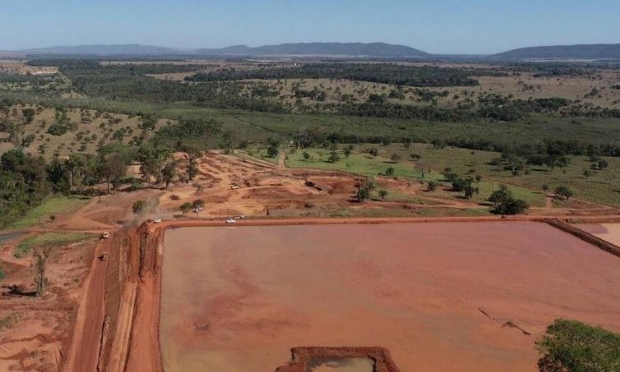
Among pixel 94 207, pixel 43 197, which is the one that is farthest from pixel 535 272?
pixel 43 197

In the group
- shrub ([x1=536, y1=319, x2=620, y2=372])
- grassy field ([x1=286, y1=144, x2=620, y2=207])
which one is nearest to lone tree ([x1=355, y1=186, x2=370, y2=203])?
grassy field ([x1=286, y1=144, x2=620, y2=207])

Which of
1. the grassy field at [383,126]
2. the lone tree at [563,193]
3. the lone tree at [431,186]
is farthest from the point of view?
the grassy field at [383,126]

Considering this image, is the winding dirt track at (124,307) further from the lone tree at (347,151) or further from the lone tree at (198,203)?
the lone tree at (347,151)

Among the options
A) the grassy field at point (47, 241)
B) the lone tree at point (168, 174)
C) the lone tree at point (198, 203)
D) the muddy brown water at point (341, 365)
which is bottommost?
the muddy brown water at point (341, 365)

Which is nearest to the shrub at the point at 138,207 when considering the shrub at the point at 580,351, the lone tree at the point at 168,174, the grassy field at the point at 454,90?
the lone tree at the point at 168,174

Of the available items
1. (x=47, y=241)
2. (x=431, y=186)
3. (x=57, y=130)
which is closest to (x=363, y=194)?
(x=431, y=186)

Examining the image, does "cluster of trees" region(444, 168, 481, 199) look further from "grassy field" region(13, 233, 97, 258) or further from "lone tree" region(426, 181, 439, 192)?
"grassy field" region(13, 233, 97, 258)
